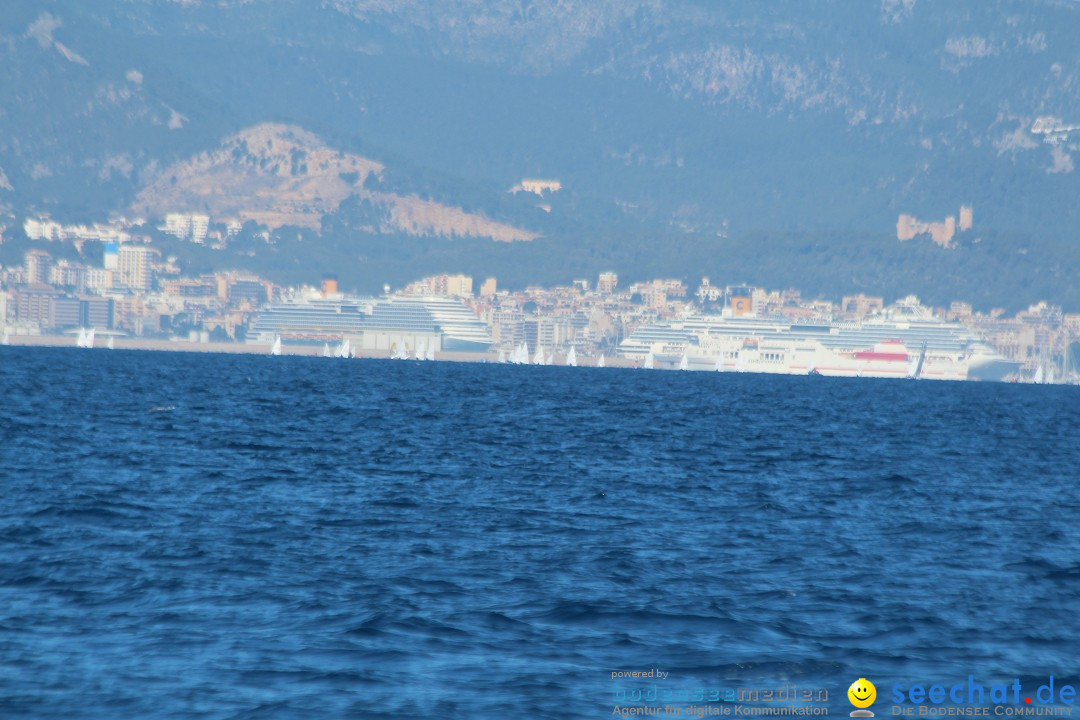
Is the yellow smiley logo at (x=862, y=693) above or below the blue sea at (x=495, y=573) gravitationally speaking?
below

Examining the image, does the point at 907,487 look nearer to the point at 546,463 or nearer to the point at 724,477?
the point at 724,477

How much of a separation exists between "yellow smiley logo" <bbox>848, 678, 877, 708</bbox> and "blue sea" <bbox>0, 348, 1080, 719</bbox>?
12cm

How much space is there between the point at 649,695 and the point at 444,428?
34.2 m

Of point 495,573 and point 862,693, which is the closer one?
point 862,693

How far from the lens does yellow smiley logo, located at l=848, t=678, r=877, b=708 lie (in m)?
15.9

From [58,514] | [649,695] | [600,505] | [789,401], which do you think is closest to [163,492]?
[58,514]

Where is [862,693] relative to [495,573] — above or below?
below

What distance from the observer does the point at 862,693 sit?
16.1 m

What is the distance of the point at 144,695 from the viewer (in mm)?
15875

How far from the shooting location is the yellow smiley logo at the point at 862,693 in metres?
15.9

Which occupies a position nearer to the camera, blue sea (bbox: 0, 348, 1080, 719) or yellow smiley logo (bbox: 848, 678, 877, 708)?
yellow smiley logo (bbox: 848, 678, 877, 708)

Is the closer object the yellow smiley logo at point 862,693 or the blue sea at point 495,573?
the yellow smiley logo at point 862,693

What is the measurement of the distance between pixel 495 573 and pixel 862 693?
6.69 m

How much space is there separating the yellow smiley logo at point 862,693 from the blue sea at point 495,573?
0.12 metres
